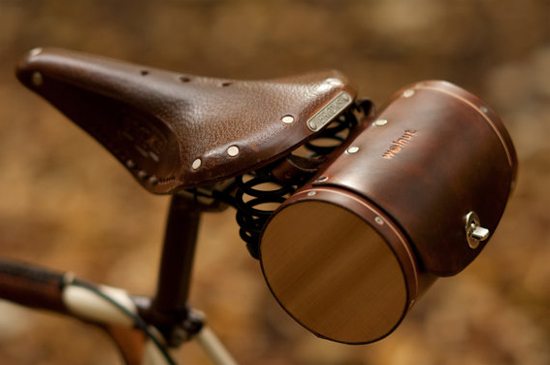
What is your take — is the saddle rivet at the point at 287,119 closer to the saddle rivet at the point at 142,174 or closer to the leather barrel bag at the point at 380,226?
the leather barrel bag at the point at 380,226

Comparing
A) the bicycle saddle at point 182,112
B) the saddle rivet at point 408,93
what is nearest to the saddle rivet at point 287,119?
the bicycle saddle at point 182,112

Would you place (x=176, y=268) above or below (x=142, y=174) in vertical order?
below

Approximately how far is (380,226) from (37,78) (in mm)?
442

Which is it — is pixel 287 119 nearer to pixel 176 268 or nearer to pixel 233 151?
pixel 233 151

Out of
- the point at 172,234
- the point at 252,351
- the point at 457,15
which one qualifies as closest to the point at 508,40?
the point at 457,15

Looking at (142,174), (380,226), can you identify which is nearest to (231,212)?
(142,174)

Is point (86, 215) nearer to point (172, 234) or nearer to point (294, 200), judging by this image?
point (172, 234)

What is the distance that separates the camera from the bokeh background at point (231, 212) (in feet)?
5.23

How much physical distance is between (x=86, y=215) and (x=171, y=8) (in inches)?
35.3

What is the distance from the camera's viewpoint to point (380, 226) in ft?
1.66

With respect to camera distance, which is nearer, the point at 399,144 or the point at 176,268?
the point at 399,144

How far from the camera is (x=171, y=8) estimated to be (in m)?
2.47

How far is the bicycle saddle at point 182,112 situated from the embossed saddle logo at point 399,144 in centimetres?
6

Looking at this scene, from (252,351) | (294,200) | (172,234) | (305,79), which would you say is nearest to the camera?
(294,200)
